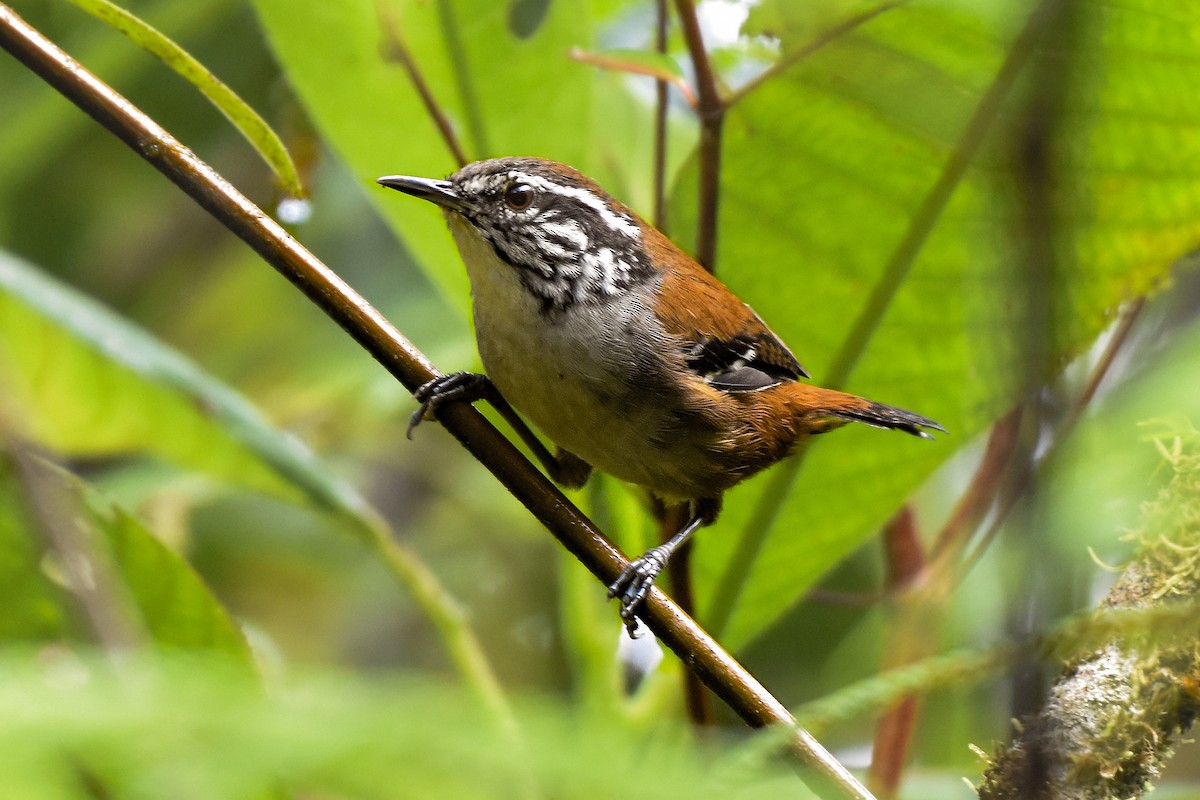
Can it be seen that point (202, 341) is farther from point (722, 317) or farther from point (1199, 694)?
point (1199, 694)

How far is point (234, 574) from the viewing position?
5.18 metres

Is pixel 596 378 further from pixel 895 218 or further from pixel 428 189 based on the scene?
pixel 895 218

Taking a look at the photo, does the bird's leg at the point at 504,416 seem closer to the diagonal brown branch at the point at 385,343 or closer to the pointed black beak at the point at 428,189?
the diagonal brown branch at the point at 385,343

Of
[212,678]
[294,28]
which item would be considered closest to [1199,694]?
[212,678]

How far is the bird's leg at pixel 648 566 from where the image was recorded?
2146mm

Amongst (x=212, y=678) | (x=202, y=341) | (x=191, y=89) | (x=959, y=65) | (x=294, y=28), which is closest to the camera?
(x=212, y=678)

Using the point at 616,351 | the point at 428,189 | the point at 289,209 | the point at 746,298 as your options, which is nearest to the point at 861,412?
the point at 746,298

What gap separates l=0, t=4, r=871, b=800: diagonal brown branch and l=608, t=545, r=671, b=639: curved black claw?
0.13m

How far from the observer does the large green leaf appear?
8.32ft

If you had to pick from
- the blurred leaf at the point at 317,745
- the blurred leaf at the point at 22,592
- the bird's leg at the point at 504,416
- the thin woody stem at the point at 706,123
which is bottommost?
the blurred leaf at the point at 317,745

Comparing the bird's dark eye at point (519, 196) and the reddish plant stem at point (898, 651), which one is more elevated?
the bird's dark eye at point (519, 196)

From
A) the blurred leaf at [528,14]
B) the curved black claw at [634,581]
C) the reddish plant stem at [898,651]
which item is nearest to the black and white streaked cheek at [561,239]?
the blurred leaf at [528,14]

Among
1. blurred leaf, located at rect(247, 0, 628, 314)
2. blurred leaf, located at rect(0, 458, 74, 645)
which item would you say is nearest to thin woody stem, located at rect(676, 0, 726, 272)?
blurred leaf, located at rect(247, 0, 628, 314)

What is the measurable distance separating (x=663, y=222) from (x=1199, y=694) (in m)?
1.52
